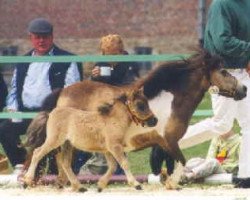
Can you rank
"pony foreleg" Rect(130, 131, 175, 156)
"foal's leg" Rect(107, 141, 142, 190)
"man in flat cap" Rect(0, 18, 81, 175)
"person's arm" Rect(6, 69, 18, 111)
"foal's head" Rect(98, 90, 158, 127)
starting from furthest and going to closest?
"person's arm" Rect(6, 69, 18, 111), "man in flat cap" Rect(0, 18, 81, 175), "pony foreleg" Rect(130, 131, 175, 156), "foal's head" Rect(98, 90, 158, 127), "foal's leg" Rect(107, 141, 142, 190)

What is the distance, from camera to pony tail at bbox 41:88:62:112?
42.4 ft

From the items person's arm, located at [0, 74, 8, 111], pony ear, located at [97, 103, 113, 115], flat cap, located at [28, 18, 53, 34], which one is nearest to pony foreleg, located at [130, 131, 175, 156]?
pony ear, located at [97, 103, 113, 115]

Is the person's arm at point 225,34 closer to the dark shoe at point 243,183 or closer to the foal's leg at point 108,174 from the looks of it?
the dark shoe at point 243,183

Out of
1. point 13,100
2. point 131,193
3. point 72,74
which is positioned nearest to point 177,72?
point 131,193

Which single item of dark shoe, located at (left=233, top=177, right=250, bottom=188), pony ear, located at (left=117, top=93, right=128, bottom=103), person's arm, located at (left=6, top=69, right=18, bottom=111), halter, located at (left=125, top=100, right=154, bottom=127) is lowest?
dark shoe, located at (left=233, top=177, right=250, bottom=188)

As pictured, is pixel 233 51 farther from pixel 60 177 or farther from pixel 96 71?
pixel 60 177

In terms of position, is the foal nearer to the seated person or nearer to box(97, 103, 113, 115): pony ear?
box(97, 103, 113, 115): pony ear

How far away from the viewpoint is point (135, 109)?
12367mm

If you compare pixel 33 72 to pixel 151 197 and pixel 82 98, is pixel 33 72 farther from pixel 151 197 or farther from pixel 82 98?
pixel 151 197

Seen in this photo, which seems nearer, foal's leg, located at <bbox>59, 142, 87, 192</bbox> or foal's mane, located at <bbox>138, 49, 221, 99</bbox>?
foal's leg, located at <bbox>59, 142, 87, 192</bbox>

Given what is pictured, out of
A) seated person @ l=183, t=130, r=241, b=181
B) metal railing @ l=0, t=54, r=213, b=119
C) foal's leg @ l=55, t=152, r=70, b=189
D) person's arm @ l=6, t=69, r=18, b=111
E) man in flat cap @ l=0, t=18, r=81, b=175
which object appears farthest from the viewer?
person's arm @ l=6, t=69, r=18, b=111

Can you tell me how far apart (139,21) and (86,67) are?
27.3 meters

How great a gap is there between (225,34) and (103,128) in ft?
5.06

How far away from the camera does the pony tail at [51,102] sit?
12.9 m
